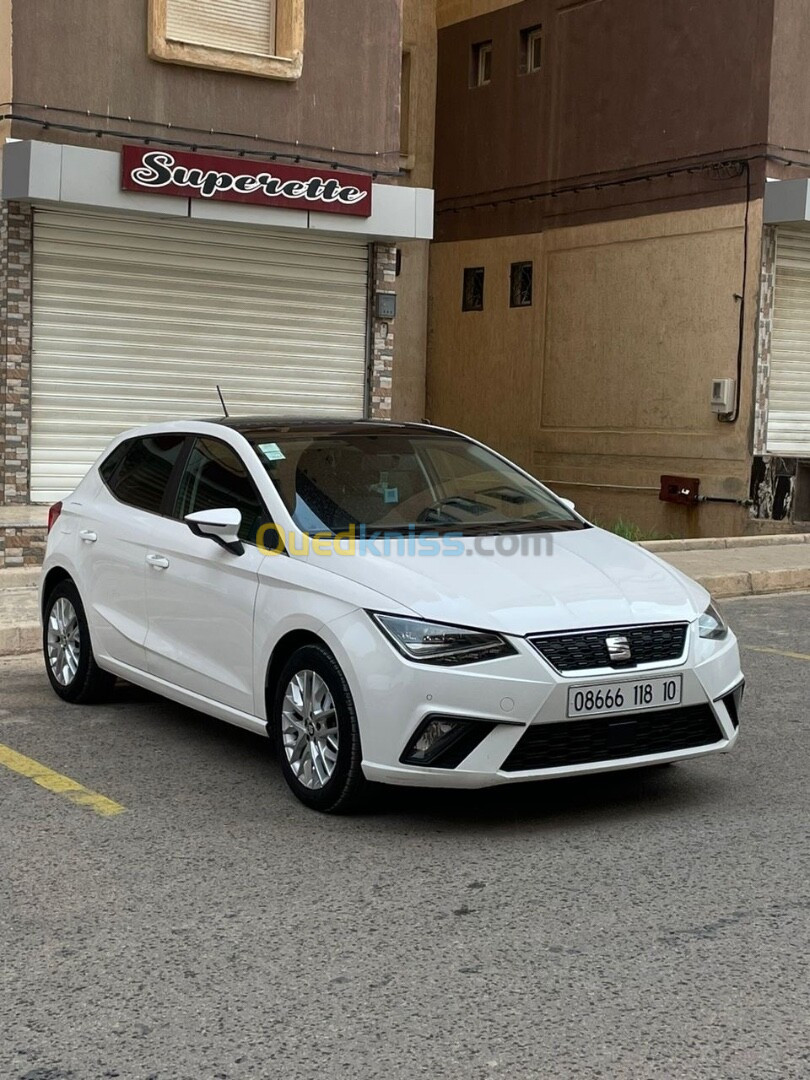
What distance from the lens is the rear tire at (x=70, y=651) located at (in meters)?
7.61

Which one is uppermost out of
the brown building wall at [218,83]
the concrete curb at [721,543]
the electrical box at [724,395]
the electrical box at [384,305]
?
the brown building wall at [218,83]

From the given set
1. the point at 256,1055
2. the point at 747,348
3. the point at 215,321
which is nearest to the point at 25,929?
the point at 256,1055

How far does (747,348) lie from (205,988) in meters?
16.1

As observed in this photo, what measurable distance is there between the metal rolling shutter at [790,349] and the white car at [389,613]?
41.3ft

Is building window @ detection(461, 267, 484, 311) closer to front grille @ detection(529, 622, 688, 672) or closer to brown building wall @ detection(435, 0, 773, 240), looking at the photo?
brown building wall @ detection(435, 0, 773, 240)

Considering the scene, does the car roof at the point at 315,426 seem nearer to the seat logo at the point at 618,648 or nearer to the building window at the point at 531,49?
the seat logo at the point at 618,648

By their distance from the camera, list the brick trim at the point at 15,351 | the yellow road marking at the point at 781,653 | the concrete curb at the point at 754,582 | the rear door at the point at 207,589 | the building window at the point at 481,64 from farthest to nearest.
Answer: the building window at the point at 481,64 < the brick trim at the point at 15,351 < the concrete curb at the point at 754,582 < the yellow road marking at the point at 781,653 < the rear door at the point at 207,589

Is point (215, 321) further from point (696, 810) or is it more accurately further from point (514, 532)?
point (696, 810)

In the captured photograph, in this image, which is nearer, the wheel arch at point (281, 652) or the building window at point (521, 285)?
the wheel arch at point (281, 652)

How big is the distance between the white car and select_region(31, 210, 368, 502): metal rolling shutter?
24.4ft

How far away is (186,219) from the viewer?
614 inches

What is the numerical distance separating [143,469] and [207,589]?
4.12 feet

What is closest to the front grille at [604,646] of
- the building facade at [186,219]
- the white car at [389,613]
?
the white car at [389,613]

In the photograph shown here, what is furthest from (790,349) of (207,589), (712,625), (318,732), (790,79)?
(318,732)
